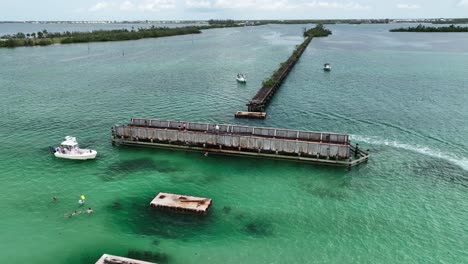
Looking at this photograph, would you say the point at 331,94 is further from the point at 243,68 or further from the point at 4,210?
the point at 4,210

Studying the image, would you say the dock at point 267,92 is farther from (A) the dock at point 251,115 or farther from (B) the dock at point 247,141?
(B) the dock at point 247,141

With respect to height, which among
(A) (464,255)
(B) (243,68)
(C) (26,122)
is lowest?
(A) (464,255)

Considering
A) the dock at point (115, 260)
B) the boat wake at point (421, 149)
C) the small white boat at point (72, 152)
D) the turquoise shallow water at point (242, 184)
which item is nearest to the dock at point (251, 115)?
the turquoise shallow water at point (242, 184)

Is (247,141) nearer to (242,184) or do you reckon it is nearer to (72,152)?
(242,184)

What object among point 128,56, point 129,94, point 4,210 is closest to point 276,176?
point 4,210

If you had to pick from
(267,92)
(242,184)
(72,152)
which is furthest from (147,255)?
(267,92)

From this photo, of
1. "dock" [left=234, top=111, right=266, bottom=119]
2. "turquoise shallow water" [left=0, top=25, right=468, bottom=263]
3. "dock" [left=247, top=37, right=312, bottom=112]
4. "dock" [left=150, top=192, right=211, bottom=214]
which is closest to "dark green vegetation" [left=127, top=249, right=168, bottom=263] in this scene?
"turquoise shallow water" [left=0, top=25, right=468, bottom=263]
